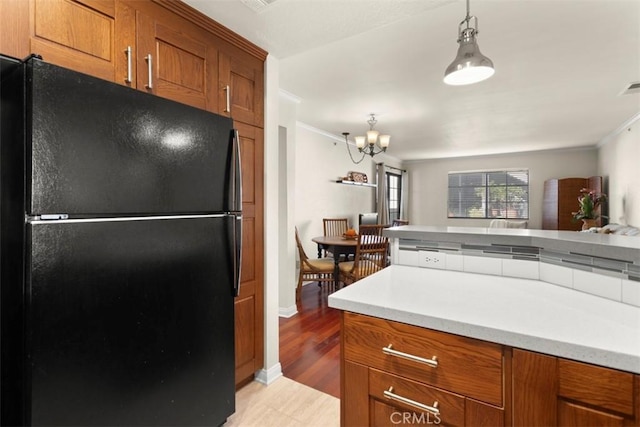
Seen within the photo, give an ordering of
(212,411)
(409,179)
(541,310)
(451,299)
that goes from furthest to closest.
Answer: (409,179), (212,411), (451,299), (541,310)

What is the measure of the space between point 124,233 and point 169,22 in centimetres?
111

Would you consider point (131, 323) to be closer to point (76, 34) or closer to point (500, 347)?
point (76, 34)

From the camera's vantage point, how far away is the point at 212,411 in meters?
1.54

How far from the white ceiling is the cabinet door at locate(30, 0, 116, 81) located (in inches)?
20.7

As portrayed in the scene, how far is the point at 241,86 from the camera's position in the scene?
1982 millimetres

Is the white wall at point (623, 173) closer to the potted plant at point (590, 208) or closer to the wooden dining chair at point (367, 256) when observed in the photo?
the potted plant at point (590, 208)

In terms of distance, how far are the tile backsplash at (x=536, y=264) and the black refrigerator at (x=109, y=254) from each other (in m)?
1.04

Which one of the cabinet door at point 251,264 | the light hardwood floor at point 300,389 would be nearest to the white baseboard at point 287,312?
the light hardwood floor at point 300,389

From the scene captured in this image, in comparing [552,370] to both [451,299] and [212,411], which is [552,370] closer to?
[451,299]

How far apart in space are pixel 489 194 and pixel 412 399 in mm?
7970

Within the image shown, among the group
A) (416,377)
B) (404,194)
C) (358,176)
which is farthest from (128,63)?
(404,194)

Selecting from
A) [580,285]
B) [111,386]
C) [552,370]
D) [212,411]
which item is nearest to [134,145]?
[111,386]

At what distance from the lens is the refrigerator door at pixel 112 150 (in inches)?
37.8

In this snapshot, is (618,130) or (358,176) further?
(358,176)
